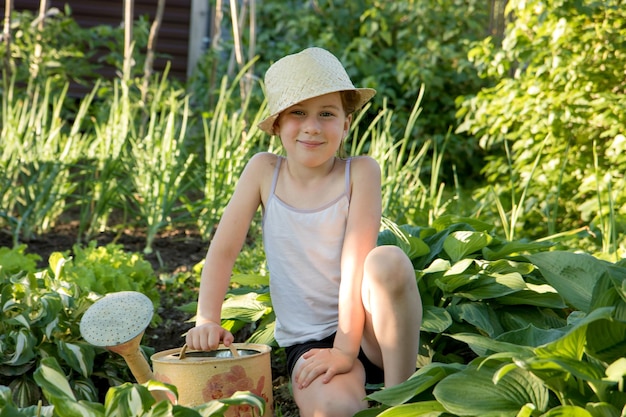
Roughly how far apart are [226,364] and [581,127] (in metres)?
3.53

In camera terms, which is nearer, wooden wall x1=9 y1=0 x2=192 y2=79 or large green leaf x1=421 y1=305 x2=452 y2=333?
large green leaf x1=421 y1=305 x2=452 y2=333

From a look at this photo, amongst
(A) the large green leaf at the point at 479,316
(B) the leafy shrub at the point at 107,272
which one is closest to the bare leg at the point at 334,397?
(A) the large green leaf at the point at 479,316

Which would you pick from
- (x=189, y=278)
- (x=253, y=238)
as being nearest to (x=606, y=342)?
(x=189, y=278)

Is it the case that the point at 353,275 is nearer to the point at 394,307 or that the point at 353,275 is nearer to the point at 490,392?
the point at 394,307

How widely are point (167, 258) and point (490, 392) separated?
2.37 m

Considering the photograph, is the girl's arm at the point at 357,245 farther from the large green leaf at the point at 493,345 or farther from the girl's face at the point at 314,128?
the large green leaf at the point at 493,345

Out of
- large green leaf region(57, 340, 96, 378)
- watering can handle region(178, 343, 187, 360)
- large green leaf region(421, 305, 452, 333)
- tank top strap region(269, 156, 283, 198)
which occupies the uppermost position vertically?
tank top strap region(269, 156, 283, 198)

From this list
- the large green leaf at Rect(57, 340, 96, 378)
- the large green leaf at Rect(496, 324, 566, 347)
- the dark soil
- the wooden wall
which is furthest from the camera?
the wooden wall

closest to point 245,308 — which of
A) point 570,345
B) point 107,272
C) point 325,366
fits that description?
point 107,272

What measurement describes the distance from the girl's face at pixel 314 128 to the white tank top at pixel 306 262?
0.10 meters

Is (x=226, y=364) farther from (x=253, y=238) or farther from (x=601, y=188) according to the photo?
(x=601, y=188)

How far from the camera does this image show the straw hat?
6.31ft

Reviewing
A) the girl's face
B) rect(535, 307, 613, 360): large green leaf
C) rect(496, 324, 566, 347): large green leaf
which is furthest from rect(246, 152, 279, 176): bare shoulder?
rect(535, 307, 613, 360): large green leaf

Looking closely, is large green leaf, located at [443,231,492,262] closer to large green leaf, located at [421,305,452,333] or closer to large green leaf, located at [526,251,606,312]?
large green leaf, located at [421,305,452,333]
